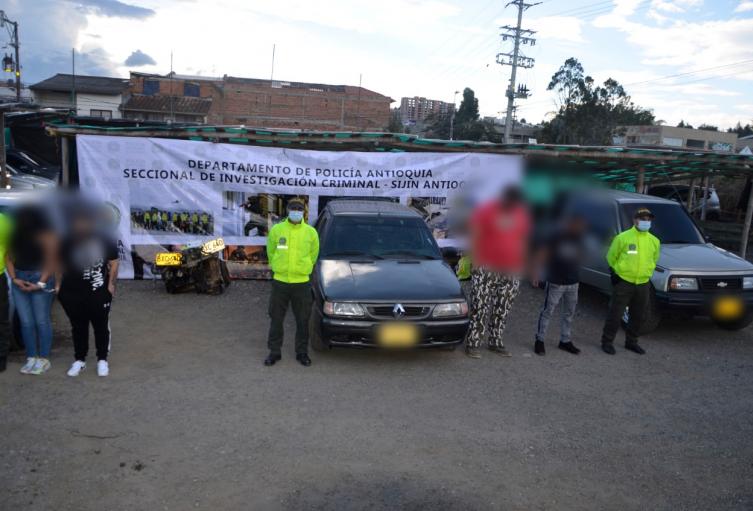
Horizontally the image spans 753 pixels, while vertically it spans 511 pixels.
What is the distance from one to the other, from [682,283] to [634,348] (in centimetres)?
107

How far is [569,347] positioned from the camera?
23.1 feet

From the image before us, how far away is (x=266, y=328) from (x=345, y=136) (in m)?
3.50

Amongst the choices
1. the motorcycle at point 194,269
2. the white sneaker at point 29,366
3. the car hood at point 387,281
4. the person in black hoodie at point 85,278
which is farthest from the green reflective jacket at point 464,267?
the white sneaker at point 29,366

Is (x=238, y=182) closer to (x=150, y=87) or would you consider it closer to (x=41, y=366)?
(x=41, y=366)

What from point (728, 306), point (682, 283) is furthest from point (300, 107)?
point (728, 306)

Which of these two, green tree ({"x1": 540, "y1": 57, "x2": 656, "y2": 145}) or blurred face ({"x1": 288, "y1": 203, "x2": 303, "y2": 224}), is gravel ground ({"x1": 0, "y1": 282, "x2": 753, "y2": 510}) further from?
green tree ({"x1": 540, "y1": 57, "x2": 656, "y2": 145})

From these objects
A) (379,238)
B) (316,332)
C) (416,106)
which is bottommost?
(316,332)

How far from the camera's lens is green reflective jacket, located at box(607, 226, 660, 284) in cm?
671

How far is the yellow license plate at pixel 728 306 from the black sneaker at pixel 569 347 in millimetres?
1951

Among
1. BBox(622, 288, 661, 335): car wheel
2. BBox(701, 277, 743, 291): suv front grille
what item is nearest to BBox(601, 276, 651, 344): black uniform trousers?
BBox(622, 288, 661, 335): car wheel

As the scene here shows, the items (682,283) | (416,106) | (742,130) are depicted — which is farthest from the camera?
(416,106)

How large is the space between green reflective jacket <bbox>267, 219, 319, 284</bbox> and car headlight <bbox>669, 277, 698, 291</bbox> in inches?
182

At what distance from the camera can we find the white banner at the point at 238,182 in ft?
30.2

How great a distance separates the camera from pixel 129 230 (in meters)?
9.30
